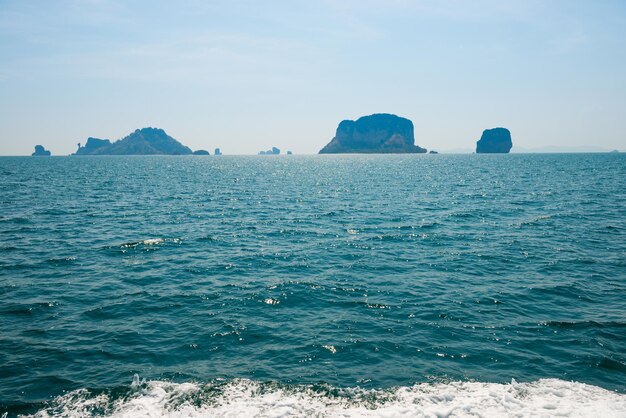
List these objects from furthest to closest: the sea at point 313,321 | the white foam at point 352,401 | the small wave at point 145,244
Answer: the small wave at point 145,244 < the sea at point 313,321 < the white foam at point 352,401

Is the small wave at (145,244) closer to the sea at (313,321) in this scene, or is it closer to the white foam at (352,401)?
the sea at (313,321)

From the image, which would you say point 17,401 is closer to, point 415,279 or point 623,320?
point 415,279

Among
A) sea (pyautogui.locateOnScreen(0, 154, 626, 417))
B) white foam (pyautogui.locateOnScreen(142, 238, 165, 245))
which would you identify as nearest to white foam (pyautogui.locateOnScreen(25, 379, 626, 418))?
sea (pyautogui.locateOnScreen(0, 154, 626, 417))

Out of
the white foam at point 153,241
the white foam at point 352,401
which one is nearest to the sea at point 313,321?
the white foam at point 352,401

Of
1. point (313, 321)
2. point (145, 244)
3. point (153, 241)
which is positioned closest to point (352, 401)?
point (313, 321)

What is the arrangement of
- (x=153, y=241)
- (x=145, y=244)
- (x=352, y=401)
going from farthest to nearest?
(x=153, y=241), (x=145, y=244), (x=352, y=401)

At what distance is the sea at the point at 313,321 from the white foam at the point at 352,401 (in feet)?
0.19

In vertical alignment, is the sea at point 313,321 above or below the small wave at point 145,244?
below

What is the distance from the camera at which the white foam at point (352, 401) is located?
11164 mm

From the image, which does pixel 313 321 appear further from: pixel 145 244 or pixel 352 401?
pixel 145 244

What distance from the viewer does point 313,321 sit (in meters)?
17.4

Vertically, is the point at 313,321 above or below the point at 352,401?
above

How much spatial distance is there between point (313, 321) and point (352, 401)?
5.86 metres

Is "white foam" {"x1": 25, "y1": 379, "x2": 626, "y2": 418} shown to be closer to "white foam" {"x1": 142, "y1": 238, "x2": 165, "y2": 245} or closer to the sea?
the sea
